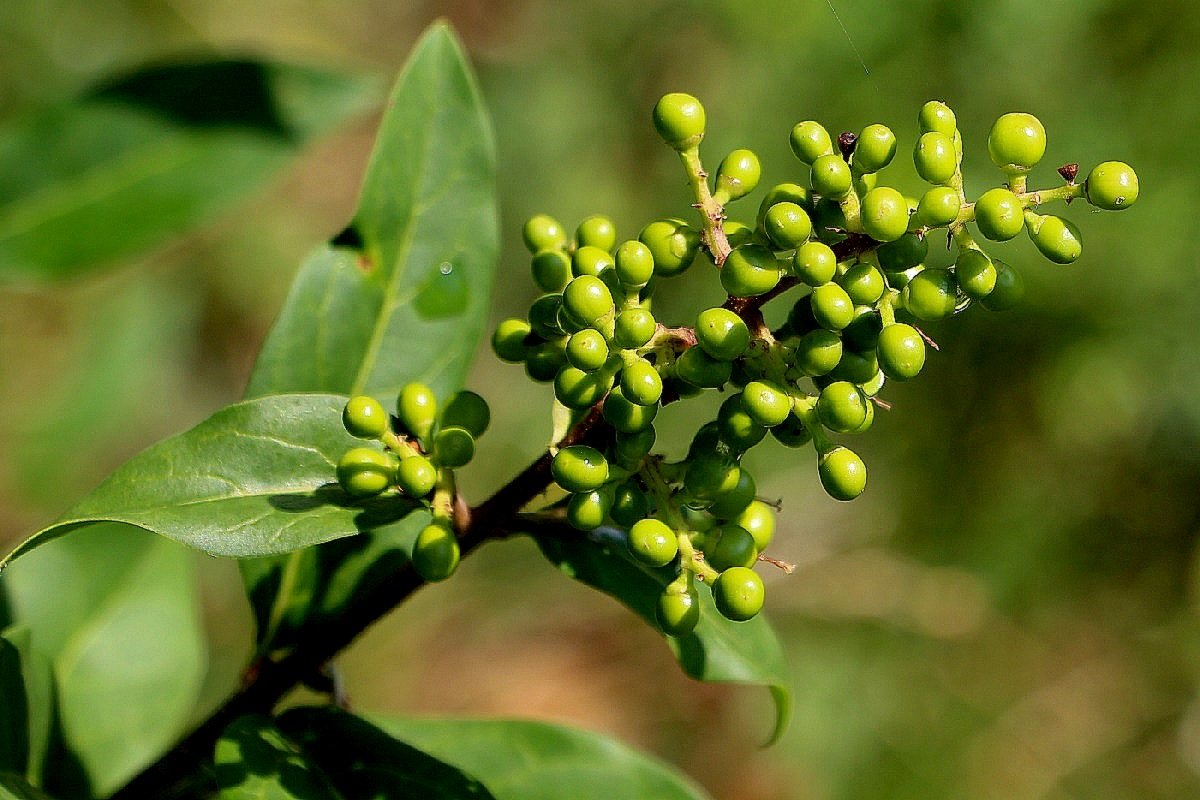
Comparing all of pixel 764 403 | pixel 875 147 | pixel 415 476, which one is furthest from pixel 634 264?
pixel 415 476

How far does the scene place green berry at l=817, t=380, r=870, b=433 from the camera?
1.66m

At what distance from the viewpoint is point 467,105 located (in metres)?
2.56

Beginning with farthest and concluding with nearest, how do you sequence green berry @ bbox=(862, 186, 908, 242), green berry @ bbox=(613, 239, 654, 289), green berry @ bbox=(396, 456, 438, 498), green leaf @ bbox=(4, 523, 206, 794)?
green leaf @ bbox=(4, 523, 206, 794)
green berry @ bbox=(396, 456, 438, 498)
green berry @ bbox=(613, 239, 654, 289)
green berry @ bbox=(862, 186, 908, 242)

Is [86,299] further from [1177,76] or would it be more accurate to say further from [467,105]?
[1177,76]

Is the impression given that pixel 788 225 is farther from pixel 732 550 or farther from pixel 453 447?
pixel 453 447

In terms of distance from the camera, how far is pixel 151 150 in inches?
139

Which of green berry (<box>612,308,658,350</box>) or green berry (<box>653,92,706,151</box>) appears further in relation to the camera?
green berry (<box>653,92,706,151</box>)

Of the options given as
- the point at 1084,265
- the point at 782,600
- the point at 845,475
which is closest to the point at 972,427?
the point at 1084,265

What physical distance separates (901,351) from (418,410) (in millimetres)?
855

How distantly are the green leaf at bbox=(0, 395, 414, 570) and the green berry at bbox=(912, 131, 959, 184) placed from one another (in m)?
1.02

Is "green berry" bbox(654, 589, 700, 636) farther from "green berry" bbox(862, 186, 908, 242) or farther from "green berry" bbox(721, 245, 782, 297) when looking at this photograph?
"green berry" bbox(862, 186, 908, 242)

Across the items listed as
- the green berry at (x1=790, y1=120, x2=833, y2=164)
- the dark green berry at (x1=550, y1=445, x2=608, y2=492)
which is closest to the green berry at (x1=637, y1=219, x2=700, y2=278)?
the green berry at (x1=790, y1=120, x2=833, y2=164)

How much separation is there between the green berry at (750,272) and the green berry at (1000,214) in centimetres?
31

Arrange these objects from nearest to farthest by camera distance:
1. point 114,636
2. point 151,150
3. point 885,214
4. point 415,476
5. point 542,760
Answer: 1. point 885,214
2. point 415,476
3. point 542,760
4. point 114,636
5. point 151,150
